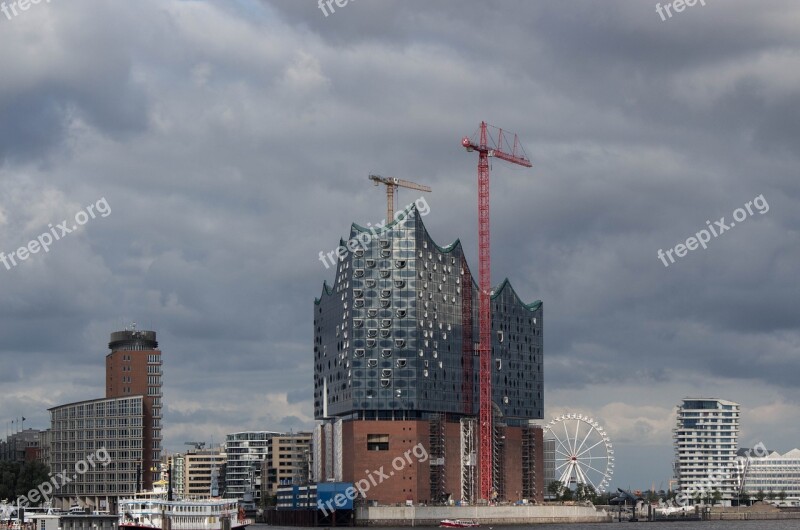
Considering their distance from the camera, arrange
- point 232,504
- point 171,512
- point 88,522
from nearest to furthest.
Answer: point 88,522
point 171,512
point 232,504

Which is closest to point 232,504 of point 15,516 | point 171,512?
point 171,512

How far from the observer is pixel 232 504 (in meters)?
200

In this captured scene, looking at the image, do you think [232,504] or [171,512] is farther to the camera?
[232,504]

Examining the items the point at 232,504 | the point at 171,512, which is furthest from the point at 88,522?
the point at 232,504

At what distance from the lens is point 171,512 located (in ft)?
607

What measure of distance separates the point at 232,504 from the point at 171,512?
1628 cm

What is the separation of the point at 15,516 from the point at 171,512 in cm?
2317

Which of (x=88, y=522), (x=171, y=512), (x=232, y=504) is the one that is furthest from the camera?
(x=232, y=504)

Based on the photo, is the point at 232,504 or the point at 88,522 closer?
the point at 88,522

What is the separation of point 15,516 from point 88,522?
2877 cm

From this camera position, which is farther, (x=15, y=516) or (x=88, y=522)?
(x=15, y=516)

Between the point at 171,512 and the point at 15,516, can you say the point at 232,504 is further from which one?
the point at 15,516

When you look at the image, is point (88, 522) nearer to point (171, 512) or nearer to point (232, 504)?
point (171, 512)
